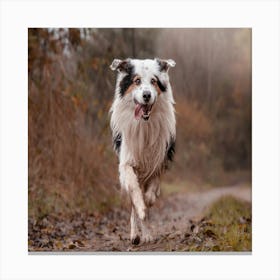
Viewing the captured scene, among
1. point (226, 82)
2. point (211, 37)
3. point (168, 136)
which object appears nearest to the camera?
point (168, 136)

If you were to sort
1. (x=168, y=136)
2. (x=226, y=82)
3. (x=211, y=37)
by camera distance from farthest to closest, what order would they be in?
(x=226, y=82), (x=211, y=37), (x=168, y=136)

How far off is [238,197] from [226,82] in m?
1.29

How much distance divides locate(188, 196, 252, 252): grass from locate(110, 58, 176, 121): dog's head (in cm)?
134

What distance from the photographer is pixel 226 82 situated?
599cm

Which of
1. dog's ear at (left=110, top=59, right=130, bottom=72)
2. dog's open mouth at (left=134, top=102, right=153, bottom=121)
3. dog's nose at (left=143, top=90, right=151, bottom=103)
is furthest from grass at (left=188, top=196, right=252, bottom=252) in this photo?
dog's ear at (left=110, top=59, right=130, bottom=72)

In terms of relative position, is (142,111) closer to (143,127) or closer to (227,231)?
Result: (143,127)

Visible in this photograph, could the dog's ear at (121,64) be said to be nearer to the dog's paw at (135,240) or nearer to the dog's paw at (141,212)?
the dog's paw at (141,212)

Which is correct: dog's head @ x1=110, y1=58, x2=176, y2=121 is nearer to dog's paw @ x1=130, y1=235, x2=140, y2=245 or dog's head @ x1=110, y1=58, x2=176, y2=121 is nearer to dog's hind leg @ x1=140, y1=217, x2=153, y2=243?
dog's hind leg @ x1=140, y1=217, x2=153, y2=243

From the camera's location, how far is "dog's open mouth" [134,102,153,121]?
485 centimetres

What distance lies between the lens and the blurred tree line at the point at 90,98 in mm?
5844
